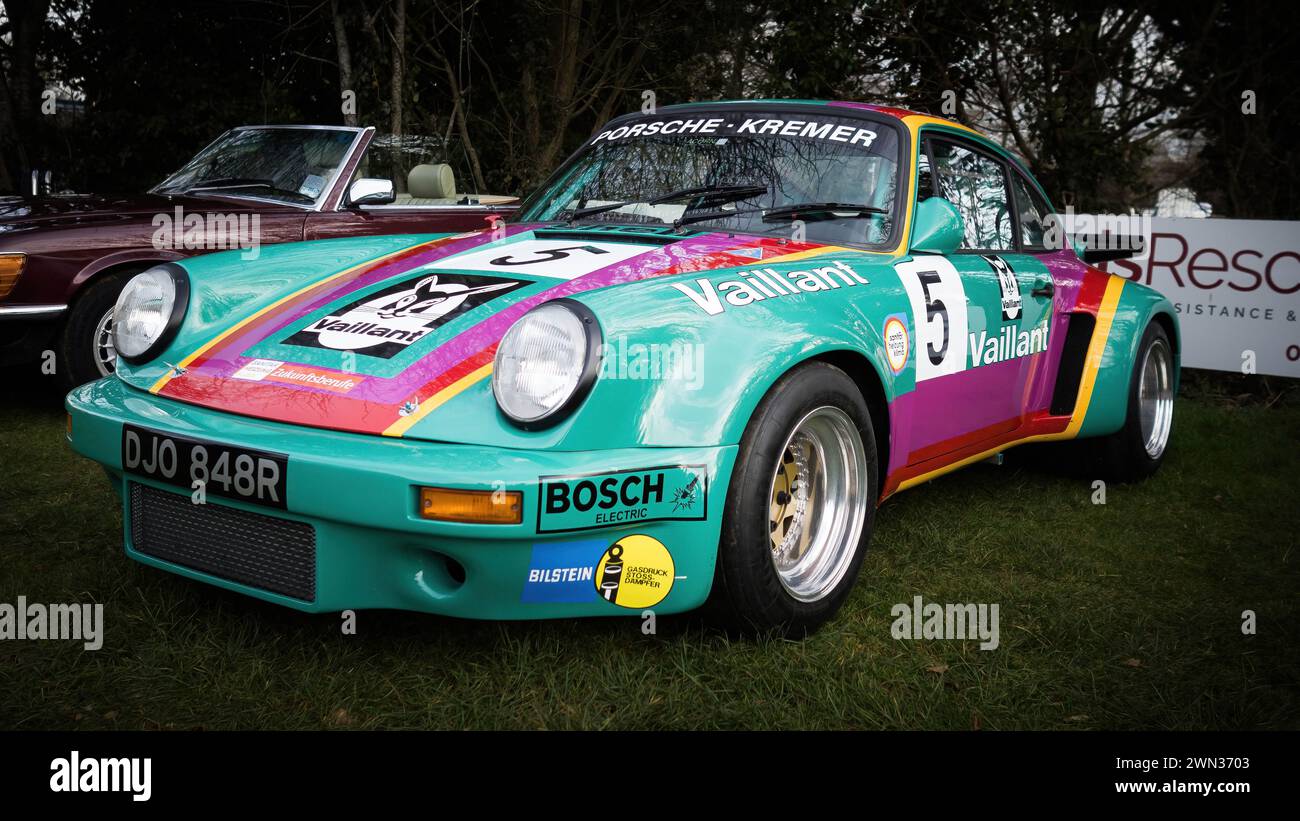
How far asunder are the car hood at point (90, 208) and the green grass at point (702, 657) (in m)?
1.76

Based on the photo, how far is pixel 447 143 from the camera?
670 centimetres

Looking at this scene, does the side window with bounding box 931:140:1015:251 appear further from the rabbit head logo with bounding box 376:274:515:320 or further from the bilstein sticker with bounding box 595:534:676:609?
the bilstein sticker with bounding box 595:534:676:609

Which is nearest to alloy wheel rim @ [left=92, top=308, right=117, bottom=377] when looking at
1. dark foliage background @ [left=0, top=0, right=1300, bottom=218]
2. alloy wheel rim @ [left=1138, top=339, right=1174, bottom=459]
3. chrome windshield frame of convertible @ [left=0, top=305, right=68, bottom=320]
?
chrome windshield frame of convertible @ [left=0, top=305, right=68, bottom=320]

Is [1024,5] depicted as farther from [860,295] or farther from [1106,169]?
[860,295]

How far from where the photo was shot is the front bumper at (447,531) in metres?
2.16

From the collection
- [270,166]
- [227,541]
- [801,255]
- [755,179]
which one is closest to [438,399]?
[227,541]

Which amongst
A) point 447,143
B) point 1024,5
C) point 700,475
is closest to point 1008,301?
point 700,475

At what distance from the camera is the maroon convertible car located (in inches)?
186

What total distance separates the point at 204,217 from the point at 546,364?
3696mm

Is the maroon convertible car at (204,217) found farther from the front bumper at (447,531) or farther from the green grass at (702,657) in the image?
the front bumper at (447,531)

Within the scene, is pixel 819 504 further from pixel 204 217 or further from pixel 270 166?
pixel 270 166

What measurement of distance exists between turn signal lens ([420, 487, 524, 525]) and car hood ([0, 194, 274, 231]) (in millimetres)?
3628
